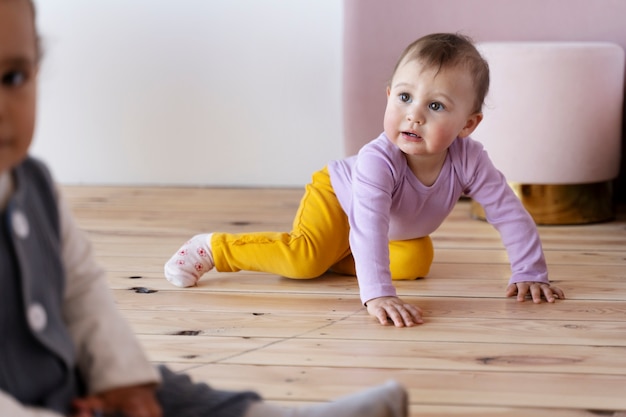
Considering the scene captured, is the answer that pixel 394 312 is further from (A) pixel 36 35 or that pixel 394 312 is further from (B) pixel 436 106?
(A) pixel 36 35

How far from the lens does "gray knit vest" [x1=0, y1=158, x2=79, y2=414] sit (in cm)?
73

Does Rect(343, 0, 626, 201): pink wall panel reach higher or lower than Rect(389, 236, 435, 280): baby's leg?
higher

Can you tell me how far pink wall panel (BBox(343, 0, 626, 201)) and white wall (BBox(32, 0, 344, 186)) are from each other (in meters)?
0.16

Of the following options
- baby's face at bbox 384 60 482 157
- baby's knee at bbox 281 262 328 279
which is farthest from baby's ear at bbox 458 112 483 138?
baby's knee at bbox 281 262 328 279

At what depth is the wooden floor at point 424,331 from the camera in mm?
1122

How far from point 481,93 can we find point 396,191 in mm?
223

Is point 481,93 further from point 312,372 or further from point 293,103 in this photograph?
point 293,103

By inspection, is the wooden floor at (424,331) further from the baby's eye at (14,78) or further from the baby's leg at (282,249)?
the baby's eye at (14,78)

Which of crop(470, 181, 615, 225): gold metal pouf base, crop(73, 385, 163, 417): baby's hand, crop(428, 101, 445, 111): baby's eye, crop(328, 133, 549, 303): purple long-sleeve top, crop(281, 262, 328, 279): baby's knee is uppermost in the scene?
crop(428, 101, 445, 111): baby's eye

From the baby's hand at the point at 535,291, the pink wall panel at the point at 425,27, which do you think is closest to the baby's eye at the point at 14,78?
the baby's hand at the point at 535,291

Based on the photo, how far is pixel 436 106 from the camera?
4.88 ft

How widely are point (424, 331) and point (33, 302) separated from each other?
0.75m

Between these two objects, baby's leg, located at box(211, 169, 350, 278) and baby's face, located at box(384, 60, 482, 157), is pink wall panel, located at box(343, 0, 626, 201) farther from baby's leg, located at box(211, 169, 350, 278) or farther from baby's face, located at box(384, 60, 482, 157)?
baby's face, located at box(384, 60, 482, 157)

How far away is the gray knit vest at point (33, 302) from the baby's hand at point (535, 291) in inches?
37.1
